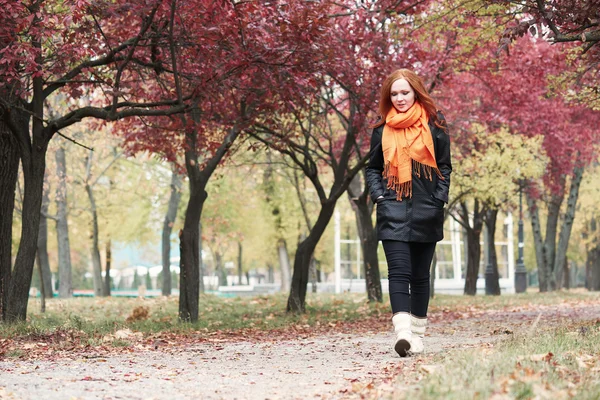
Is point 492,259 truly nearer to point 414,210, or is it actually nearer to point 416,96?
point 416,96

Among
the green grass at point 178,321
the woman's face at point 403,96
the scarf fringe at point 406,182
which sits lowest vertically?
the green grass at point 178,321

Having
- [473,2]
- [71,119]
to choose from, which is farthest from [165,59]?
[473,2]

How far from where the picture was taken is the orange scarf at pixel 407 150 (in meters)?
6.66

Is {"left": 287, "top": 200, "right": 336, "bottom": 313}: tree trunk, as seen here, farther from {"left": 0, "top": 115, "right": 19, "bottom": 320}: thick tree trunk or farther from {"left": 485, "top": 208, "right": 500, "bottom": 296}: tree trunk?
{"left": 485, "top": 208, "right": 500, "bottom": 296}: tree trunk

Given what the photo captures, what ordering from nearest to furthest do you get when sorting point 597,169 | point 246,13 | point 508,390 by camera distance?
point 508,390, point 246,13, point 597,169

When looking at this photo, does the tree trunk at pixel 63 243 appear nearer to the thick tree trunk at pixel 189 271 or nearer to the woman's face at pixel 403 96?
the thick tree trunk at pixel 189 271

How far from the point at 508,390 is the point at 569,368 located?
119cm

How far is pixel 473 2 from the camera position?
37.8 feet

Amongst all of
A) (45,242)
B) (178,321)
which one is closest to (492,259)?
(45,242)

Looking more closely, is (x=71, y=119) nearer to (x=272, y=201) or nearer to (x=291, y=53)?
(x=291, y=53)

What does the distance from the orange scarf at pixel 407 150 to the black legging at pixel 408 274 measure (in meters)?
0.42

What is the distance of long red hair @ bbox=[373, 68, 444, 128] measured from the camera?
688 cm

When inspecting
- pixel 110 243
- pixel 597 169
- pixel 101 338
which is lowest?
pixel 101 338

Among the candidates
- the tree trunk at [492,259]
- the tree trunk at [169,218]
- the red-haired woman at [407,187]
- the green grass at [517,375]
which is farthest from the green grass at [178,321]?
the tree trunk at [169,218]
